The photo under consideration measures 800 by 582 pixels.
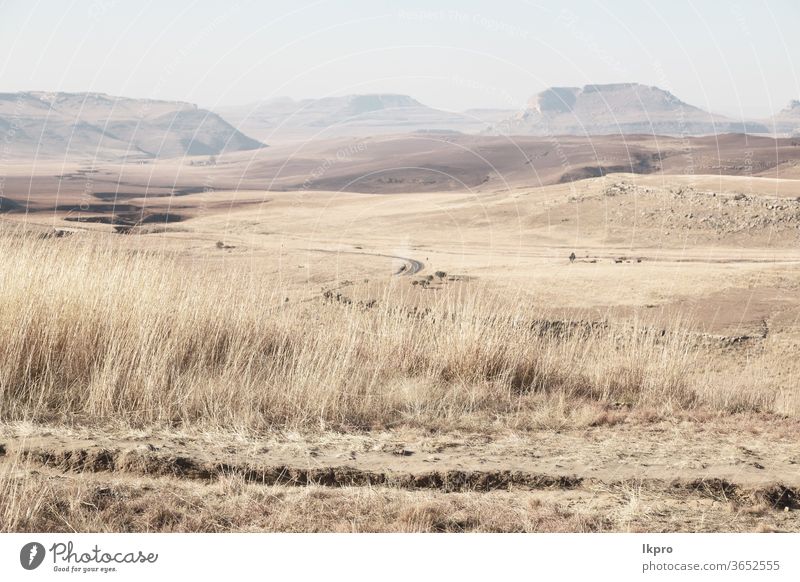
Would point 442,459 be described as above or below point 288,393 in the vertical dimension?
below

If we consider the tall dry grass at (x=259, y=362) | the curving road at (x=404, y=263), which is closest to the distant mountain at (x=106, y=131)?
the curving road at (x=404, y=263)

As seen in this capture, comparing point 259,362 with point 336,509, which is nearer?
point 336,509

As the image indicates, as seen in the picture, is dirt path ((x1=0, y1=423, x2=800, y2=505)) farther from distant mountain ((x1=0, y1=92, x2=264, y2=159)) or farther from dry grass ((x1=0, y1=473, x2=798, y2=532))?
distant mountain ((x1=0, y1=92, x2=264, y2=159))

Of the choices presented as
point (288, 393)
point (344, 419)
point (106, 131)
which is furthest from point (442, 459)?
point (106, 131)

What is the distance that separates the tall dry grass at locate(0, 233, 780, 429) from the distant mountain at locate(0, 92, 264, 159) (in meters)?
118

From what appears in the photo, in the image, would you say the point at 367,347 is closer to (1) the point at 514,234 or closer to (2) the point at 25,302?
(2) the point at 25,302

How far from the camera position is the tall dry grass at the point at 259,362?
6.57 meters

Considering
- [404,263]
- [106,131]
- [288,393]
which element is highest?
[106,131]
